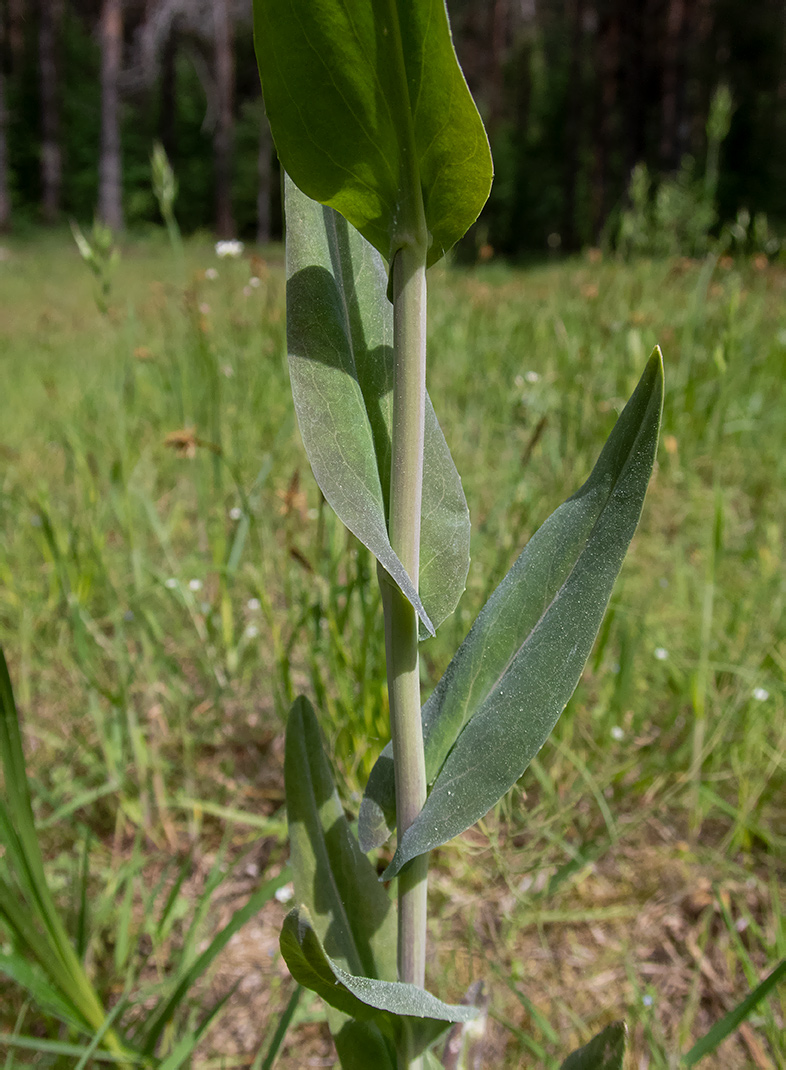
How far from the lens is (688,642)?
1.34 metres

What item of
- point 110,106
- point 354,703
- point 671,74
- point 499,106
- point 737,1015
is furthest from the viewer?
point 499,106

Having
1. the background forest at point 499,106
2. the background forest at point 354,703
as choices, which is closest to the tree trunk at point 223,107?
the background forest at point 499,106

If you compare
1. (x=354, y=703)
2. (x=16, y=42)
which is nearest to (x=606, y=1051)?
A: (x=354, y=703)

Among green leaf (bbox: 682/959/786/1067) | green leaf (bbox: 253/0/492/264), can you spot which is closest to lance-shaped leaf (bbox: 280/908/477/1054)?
green leaf (bbox: 682/959/786/1067)

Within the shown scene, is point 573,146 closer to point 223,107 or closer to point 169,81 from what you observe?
point 223,107

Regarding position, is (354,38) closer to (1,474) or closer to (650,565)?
(650,565)

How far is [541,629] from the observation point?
19.2 inches

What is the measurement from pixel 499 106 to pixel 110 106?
1108cm

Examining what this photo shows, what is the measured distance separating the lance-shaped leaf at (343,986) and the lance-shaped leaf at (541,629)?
67 millimetres

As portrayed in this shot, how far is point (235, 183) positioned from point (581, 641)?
88.4ft

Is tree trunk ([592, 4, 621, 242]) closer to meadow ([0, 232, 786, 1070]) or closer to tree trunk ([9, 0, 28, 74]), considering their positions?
meadow ([0, 232, 786, 1070])

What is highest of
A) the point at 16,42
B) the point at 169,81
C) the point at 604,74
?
the point at 16,42

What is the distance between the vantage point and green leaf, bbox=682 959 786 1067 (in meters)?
0.56

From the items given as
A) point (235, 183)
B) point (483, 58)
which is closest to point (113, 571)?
point (483, 58)
